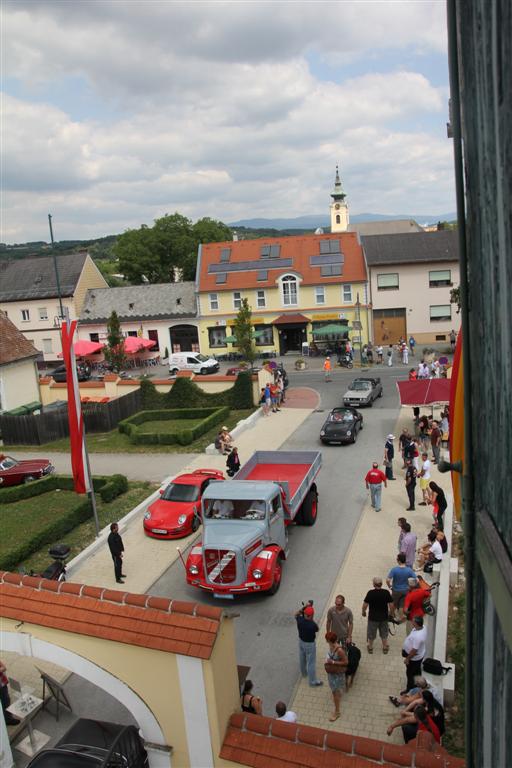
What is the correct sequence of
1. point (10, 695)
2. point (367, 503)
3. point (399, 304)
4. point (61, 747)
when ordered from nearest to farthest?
point (61, 747) → point (10, 695) → point (367, 503) → point (399, 304)

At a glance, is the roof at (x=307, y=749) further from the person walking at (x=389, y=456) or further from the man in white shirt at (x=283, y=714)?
the person walking at (x=389, y=456)

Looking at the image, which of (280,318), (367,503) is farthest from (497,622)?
(280,318)

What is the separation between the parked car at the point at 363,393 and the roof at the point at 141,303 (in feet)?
67.3

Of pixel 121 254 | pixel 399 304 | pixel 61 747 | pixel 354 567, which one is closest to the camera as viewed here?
pixel 61 747

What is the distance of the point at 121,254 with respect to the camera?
64.0m

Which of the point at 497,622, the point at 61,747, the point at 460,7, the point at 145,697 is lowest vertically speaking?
the point at 61,747

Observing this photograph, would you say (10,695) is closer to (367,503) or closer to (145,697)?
(145,697)

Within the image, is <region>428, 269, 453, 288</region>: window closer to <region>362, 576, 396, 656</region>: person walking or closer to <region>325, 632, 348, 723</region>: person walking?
<region>362, 576, 396, 656</region>: person walking

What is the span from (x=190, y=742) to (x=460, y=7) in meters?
7.04

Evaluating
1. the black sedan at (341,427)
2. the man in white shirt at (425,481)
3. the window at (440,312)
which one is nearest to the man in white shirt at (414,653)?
the man in white shirt at (425,481)

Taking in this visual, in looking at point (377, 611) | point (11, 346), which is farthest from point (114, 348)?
point (377, 611)

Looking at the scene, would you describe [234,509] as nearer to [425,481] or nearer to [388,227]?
[425,481]

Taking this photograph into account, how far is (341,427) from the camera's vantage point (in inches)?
931

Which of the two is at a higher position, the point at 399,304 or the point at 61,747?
the point at 399,304
